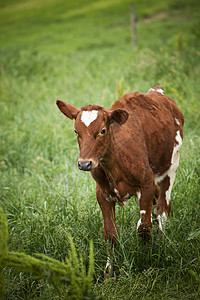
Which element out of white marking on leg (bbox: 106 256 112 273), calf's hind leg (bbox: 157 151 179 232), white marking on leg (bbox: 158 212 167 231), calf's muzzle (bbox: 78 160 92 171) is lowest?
white marking on leg (bbox: 106 256 112 273)

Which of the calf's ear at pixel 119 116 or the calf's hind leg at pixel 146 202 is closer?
the calf's ear at pixel 119 116

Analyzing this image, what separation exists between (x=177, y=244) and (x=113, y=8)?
112ft

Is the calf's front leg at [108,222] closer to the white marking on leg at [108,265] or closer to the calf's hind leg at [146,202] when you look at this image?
the white marking on leg at [108,265]

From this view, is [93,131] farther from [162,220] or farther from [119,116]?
[162,220]

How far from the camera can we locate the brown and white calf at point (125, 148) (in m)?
2.90

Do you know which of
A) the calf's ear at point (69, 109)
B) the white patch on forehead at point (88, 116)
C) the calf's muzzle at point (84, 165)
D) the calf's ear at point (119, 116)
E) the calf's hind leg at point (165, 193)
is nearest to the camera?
the calf's muzzle at point (84, 165)

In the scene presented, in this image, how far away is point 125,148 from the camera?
3150 millimetres

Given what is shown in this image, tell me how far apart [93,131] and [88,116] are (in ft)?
0.43

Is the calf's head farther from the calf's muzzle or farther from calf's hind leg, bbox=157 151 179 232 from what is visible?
calf's hind leg, bbox=157 151 179 232

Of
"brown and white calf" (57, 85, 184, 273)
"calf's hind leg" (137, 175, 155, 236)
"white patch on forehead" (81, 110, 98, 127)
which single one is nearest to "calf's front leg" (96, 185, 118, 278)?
"brown and white calf" (57, 85, 184, 273)

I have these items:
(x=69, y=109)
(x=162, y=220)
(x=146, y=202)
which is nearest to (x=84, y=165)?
(x=69, y=109)

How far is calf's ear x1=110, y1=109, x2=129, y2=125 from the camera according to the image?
2.98 m

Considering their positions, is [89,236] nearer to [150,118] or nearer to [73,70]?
[150,118]

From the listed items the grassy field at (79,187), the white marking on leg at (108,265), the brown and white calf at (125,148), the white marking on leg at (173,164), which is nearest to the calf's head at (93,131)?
the brown and white calf at (125,148)
